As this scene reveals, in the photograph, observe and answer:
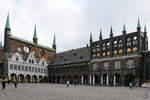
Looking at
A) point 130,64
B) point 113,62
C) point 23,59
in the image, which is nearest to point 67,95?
point 130,64

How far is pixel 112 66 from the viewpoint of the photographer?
6306 centimetres

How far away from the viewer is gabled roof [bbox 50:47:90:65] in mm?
75431

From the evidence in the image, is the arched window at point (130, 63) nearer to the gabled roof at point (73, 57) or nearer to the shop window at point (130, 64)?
the shop window at point (130, 64)

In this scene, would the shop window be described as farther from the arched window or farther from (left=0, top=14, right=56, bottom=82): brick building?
(left=0, top=14, right=56, bottom=82): brick building

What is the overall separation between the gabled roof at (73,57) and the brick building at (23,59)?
17.7 feet

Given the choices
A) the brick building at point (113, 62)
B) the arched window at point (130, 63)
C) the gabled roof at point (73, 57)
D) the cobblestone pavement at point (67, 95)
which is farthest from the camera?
the gabled roof at point (73, 57)

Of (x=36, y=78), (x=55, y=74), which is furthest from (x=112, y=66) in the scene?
(x=36, y=78)

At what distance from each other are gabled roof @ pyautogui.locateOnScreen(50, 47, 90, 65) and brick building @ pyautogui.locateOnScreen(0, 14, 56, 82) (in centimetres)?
538

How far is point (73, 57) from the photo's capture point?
8038cm

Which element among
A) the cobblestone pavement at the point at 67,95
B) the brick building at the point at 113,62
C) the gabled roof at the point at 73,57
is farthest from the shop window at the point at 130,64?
the cobblestone pavement at the point at 67,95

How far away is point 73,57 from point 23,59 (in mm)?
21251

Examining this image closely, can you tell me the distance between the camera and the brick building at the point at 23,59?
70569 mm

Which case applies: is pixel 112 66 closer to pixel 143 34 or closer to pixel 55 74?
pixel 143 34

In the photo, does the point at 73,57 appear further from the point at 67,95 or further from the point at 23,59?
the point at 67,95
